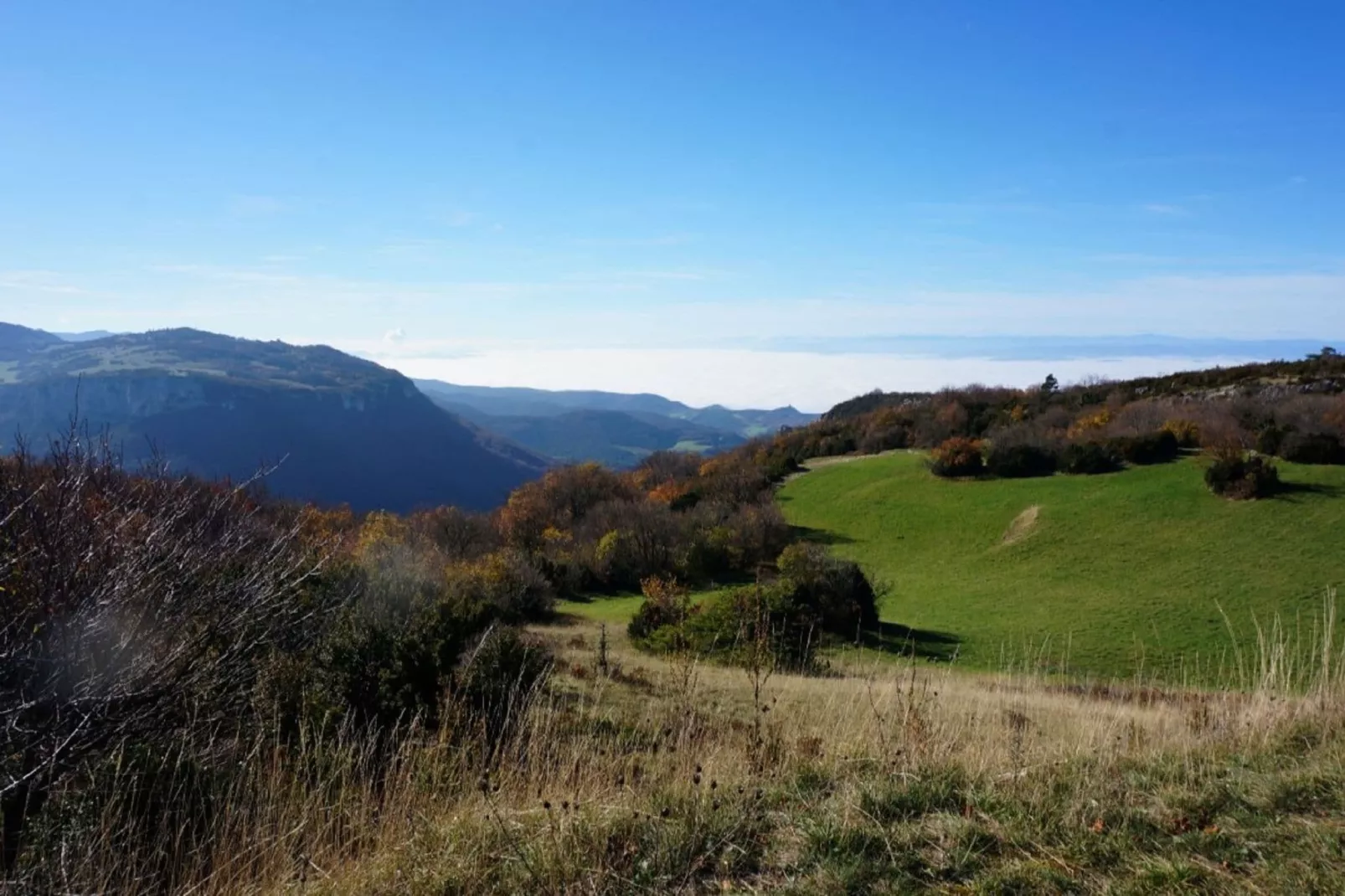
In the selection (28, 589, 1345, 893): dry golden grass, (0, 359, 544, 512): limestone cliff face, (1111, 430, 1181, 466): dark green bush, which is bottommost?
(0, 359, 544, 512): limestone cliff face

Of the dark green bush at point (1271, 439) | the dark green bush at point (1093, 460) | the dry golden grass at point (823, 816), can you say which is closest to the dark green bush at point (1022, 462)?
the dark green bush at point (1093, 460)

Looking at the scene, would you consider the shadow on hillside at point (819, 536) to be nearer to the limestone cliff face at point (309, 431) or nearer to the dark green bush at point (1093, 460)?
the dark green bush at point (1093, 460)

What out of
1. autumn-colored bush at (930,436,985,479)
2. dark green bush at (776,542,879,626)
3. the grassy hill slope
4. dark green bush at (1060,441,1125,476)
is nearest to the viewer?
the grassy hill slope

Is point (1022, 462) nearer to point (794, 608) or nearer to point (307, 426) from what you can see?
point (794, 608)

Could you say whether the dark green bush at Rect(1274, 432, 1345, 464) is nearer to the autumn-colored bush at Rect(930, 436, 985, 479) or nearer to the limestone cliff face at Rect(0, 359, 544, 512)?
the autumn-colored bush at Rect(930, 436, 985, 479)

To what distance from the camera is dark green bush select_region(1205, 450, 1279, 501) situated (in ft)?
91.1

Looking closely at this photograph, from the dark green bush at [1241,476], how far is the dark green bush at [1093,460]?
4.96 meters

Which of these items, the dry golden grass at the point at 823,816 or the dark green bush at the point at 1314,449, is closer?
the dry golden grass at the point at 823,816

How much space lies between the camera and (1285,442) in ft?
101

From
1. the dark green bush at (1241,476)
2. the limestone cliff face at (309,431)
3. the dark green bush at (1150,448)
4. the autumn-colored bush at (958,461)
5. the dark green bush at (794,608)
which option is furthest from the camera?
the limestone cliff face at (309,431)

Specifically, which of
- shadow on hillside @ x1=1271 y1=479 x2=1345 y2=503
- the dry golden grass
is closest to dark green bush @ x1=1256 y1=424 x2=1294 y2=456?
shadow on hillside @ x1=1271 y1=479 x2=1345 y2=503

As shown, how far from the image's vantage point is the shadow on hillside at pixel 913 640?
59.9 feet

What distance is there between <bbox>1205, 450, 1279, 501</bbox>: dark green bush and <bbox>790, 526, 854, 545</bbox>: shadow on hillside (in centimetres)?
1327

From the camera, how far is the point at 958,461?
38438 mm
